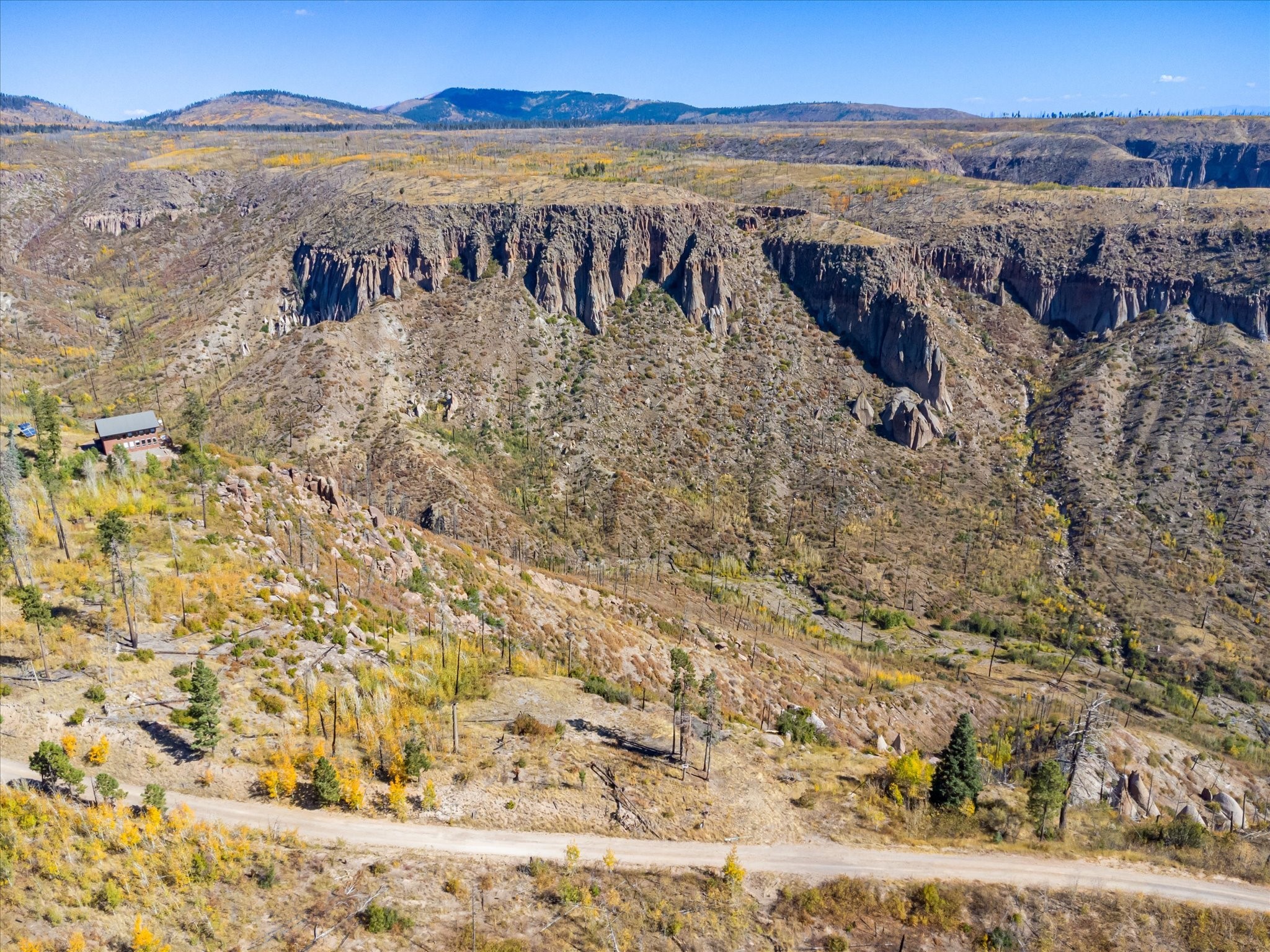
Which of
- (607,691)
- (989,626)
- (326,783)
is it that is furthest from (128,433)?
(989,626)

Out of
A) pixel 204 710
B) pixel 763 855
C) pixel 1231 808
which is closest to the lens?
pixel 204 710

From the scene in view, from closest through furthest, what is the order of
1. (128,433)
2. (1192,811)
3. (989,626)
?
(1192,811), (128,433), (989,626)

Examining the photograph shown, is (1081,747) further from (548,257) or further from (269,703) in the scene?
(548,257)

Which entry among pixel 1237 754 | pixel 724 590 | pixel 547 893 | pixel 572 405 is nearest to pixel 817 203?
pixel 572 405

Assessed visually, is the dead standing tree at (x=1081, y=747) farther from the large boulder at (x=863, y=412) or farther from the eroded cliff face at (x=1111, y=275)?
the eroded cliff face at (x=1111, y=275)

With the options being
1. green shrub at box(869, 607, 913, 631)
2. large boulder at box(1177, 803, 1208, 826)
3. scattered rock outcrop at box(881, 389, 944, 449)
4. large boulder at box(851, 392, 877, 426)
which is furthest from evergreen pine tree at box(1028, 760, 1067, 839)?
large boulder at box(851, 392, 877, 426)
